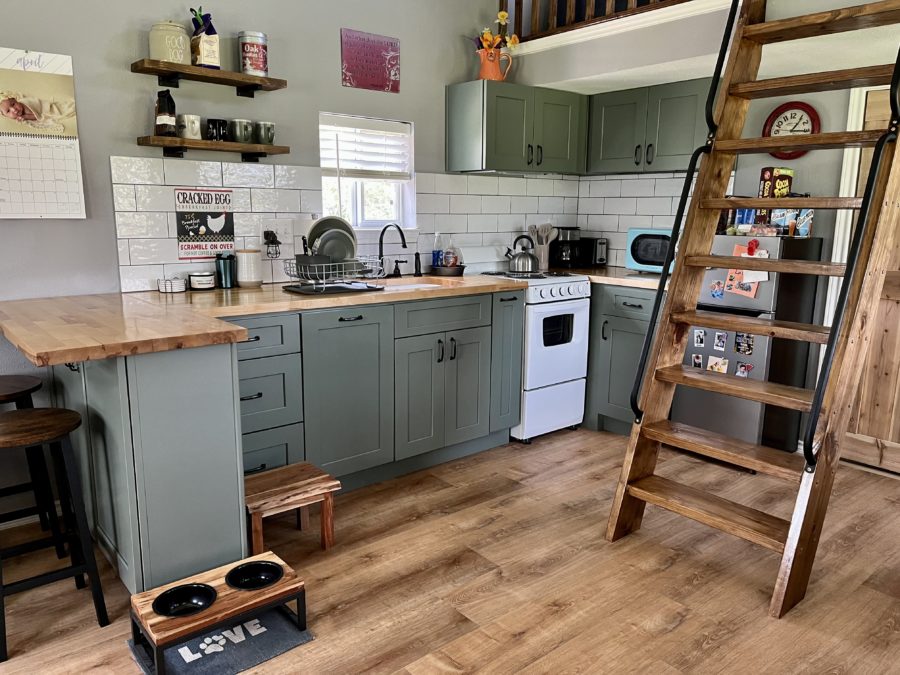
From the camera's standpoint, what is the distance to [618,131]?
4.41m

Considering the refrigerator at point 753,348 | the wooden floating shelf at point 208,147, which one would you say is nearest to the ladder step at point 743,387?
the refrigerator at point 753,348

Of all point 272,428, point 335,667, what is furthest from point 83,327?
point 335,667

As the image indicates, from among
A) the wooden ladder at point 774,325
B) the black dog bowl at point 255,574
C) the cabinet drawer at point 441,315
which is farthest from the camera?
the cabinet drawer at point 441,315

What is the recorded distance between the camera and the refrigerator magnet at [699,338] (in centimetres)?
379

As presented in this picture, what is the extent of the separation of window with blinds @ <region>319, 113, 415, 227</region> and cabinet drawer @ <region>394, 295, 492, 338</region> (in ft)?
2.78

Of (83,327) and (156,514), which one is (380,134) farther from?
(156,514)

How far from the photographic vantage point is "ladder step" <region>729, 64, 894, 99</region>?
2.42 meters

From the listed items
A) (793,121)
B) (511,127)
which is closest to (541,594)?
(511,127)

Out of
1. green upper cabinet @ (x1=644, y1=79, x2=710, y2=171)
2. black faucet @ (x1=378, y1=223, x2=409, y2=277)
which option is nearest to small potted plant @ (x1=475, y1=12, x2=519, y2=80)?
green upper cabinet @ (x1=644, y1=79, x2=710, y2=171)

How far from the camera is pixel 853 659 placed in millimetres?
2166

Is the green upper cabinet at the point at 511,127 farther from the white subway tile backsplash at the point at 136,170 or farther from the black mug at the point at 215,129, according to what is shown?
the white subway tile backsplash at the point at 136,170

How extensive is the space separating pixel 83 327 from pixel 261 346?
75 centimetres

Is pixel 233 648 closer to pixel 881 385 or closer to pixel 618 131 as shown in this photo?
pixel 881 385

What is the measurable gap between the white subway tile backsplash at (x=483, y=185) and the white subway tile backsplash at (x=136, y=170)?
1918 mm
